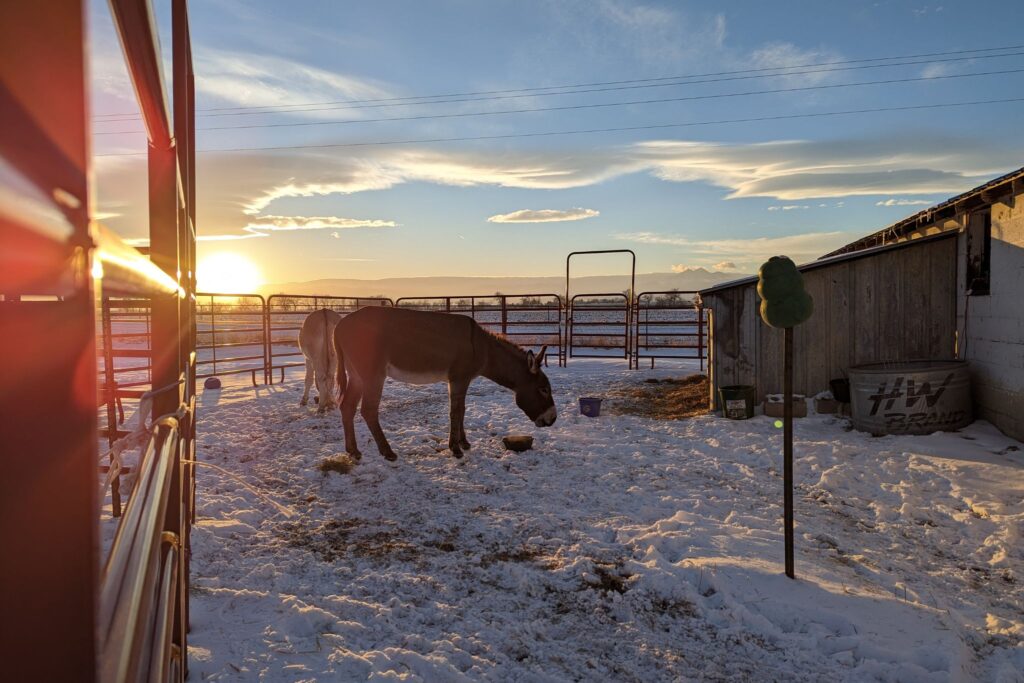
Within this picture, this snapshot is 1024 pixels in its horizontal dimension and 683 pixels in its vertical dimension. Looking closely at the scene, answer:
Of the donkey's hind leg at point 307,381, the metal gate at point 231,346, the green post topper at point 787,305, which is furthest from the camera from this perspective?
the metal gate at point 231,346

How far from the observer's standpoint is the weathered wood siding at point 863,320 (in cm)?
849

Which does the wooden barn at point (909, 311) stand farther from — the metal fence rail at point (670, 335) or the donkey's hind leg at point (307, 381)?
the donkey's hind leg at point (307, 381)

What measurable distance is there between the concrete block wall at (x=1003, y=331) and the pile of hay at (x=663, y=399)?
3646 mm

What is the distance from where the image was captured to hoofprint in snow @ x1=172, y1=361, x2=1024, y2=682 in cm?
290

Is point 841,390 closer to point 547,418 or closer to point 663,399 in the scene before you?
point 663,399

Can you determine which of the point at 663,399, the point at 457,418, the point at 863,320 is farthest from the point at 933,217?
the point at 457,418

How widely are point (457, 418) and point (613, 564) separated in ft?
11.1

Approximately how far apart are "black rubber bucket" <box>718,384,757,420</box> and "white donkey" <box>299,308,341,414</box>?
20.5ft

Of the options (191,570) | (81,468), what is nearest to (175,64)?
(81,468)

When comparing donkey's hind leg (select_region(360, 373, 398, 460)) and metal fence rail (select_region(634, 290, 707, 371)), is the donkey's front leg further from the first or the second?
metal fence rail (select_region(634, 290, 707, 371))

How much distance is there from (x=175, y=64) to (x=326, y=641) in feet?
9.60

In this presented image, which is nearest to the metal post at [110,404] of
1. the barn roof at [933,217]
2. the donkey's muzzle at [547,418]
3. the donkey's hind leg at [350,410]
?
the donkey's hind leg at [350,410]

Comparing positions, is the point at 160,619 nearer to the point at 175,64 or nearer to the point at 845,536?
the point at 175,64

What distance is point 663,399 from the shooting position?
10703mm
